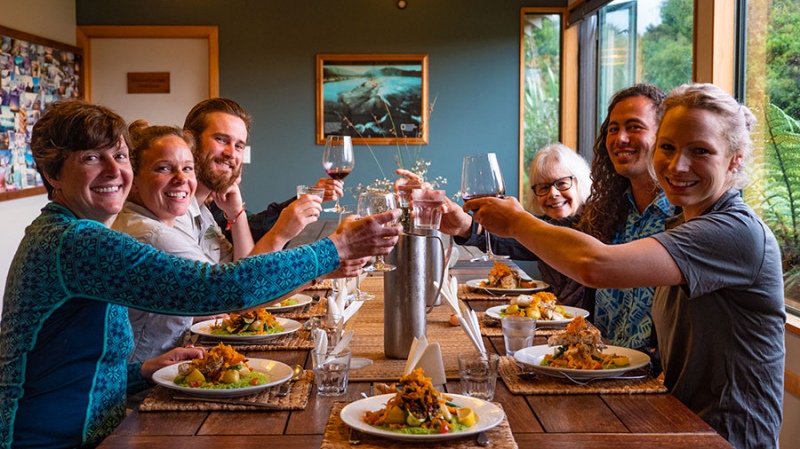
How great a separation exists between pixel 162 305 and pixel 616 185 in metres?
1.62

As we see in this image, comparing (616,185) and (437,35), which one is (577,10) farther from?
(616,185)

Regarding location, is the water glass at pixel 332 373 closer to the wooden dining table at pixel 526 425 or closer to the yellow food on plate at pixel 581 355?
the wooden dining table at pixel 526 425

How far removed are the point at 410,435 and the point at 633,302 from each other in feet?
4.32

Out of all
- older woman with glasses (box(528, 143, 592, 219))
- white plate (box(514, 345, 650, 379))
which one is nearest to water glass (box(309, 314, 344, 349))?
white plate (box(514, 345, 650, 379))

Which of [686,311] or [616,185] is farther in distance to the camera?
[616,185]

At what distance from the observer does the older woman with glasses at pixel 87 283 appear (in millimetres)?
1588

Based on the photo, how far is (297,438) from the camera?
147 centimetres

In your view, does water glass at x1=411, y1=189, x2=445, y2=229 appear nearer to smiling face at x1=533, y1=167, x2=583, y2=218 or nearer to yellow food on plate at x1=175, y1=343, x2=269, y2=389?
yellow food on plate at x1=175, y1=343, x2=269, y2=389

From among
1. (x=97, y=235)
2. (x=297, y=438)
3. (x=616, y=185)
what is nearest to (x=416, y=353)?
(x=297, y=438)

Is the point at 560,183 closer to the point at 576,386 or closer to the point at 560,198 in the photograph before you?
the point at 560,198

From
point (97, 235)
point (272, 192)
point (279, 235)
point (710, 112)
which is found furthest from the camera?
point (272, 192)

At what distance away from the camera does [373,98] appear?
21.5ft

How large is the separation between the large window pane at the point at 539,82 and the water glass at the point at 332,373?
16.3ft

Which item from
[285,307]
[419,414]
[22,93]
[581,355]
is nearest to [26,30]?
[22,93]
